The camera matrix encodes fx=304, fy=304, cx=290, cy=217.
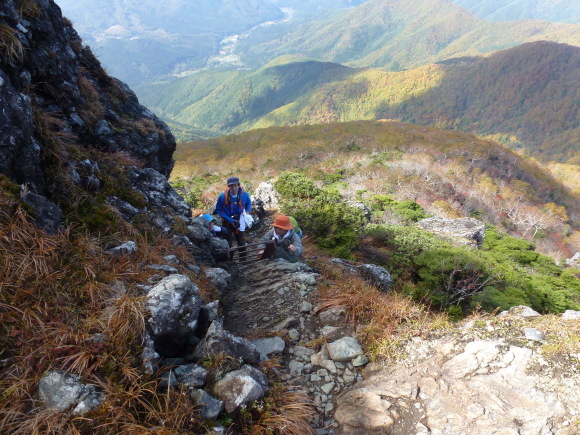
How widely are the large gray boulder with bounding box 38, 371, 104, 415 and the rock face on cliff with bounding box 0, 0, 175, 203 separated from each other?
7.74 feet

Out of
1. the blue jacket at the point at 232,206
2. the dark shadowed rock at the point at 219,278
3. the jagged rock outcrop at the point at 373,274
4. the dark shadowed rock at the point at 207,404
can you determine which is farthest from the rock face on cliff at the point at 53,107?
the jagged rock outcrop at the point at 373,274

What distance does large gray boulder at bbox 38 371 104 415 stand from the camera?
202 cm

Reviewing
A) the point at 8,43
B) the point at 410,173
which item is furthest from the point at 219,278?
the point at 410,173

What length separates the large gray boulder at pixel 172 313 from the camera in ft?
9.28

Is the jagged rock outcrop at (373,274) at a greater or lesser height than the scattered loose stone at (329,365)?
lesser

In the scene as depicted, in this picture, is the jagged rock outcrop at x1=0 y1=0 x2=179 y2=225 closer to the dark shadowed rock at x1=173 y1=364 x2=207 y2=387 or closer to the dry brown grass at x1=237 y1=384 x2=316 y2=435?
the dark shadowed rock at x1=173 y1=364 x2=207 y2=387

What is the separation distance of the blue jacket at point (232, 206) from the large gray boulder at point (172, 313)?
4.20 metres

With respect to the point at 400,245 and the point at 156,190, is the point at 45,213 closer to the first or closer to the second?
the point at 156,190

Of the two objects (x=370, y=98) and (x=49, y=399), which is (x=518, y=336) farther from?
(x=370, y=98)

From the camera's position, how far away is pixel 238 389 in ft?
8.49

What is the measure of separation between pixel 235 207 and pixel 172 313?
451 cm

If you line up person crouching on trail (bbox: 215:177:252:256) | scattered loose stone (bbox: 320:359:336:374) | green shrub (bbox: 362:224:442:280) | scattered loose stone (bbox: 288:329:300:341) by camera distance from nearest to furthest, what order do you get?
scattered loose stone (bbox: 320:359:336:374) → scattered loose stone (bbox: 288:329:300:341) → person crouching on trail (bbox: 215:177:252:256) → green shrub (bbox: 362:224:442:280)

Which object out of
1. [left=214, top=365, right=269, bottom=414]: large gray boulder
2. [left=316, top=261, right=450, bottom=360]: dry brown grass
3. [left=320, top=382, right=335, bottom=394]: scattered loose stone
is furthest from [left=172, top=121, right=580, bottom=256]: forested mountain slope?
[left=214, top=365, right=269, bottom=414]: large gray boulder

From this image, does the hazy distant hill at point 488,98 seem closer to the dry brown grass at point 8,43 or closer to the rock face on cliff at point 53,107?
the rock face on cliff at point 53,107
